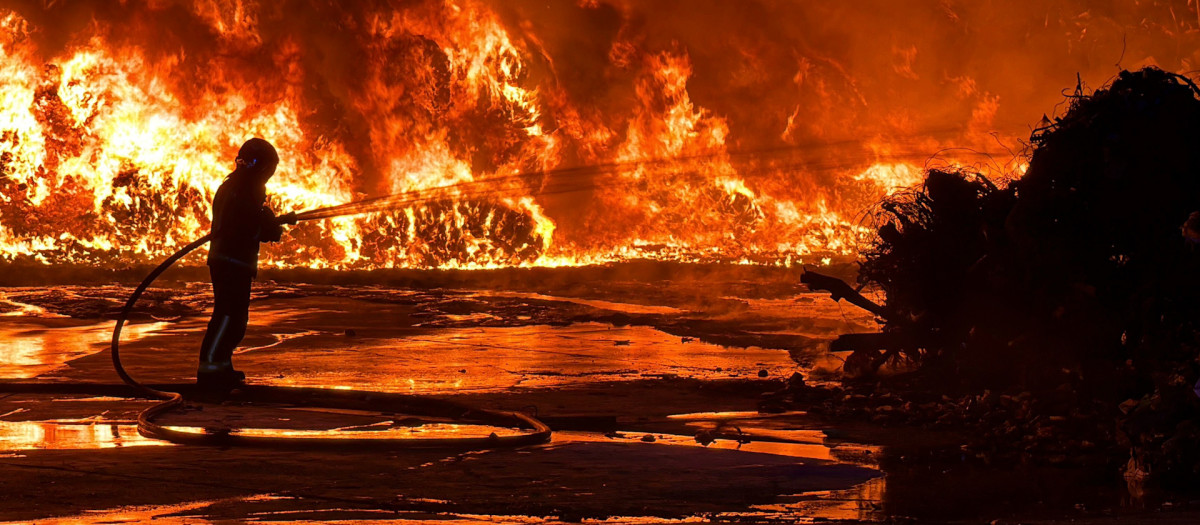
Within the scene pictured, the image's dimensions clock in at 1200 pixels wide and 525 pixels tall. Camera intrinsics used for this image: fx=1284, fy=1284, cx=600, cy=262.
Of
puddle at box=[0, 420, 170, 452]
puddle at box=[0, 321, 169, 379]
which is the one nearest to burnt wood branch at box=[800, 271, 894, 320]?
puddle at box=[0, 420, 170, 452]

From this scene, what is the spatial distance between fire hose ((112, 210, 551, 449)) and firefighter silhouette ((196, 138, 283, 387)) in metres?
0.20

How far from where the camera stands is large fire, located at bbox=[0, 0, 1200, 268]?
27.1m

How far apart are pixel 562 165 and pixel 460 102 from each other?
2.96 m

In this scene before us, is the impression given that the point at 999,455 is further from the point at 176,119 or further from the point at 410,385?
the point at 176,119

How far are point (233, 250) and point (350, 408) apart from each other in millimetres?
1565

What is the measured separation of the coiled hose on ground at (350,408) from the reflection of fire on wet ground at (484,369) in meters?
0.12

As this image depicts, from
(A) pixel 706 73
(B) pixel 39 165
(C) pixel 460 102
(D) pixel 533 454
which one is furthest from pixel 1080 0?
(D) pixel 533 454

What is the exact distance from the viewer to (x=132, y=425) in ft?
27.0

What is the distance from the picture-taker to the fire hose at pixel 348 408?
7285 mm

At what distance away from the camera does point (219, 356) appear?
9.71 metres

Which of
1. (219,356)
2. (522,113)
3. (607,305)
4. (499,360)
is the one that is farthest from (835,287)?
(522,113)

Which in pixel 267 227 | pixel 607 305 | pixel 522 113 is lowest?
pixel 267 227

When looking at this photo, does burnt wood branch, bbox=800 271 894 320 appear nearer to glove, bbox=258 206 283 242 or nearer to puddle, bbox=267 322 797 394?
puddle, bbox=267 322 797 394

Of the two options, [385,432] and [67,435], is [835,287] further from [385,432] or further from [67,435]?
[67,435]
